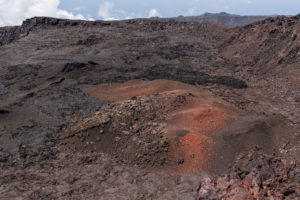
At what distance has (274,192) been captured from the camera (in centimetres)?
477

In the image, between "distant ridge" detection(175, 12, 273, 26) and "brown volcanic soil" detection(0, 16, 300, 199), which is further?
"distant ridge" detection(175, 12, 273, 26)

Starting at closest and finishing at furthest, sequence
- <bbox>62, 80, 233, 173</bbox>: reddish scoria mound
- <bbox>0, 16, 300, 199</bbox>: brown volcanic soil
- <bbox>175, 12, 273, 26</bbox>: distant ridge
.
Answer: <bbox>0, 16, 300, 199</bbox>: brown volcanic soil < <bbox>62, 80, 233, 173</bbox>: reddish scoria mound < <bbox>175, 12, 273, 26</bbox>: distant ridge

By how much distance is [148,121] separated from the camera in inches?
406

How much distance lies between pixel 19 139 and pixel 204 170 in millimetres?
6659

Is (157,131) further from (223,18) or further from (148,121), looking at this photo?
(223,18)

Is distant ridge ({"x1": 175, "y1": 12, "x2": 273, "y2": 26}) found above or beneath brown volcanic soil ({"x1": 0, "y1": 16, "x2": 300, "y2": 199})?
above

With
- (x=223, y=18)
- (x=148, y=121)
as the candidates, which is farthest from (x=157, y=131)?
(x=223, y=18)

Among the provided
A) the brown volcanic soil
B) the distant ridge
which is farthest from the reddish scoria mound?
the distant ridge

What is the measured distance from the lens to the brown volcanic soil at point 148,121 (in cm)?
790

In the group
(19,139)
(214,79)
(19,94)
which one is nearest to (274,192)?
(19,139)

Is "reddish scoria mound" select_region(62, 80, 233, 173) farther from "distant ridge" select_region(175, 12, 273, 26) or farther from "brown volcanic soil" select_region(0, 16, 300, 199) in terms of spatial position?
"distant ridge" select_region(175, 12, 273, 26)

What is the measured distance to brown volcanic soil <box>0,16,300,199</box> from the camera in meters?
7.90

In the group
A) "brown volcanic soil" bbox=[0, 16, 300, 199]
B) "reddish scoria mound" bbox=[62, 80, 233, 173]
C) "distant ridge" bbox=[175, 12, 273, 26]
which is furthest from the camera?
"distant ridge" bbox=[175, 12, 273, 26]

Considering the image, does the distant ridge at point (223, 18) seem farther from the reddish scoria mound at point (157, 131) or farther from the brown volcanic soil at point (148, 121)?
the reddish scoria mound at point (157, 131)
